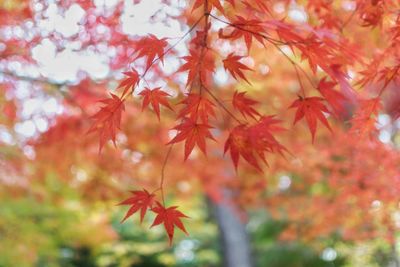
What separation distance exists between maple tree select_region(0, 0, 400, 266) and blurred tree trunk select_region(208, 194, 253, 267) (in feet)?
1.16

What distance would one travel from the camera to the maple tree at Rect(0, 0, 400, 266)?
2.00m

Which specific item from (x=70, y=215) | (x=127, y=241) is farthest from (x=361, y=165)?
(x=127, y=241)

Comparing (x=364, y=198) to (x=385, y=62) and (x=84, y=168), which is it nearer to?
(x=385, y=62)

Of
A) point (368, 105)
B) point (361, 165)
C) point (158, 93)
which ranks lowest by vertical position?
point (368, 105)

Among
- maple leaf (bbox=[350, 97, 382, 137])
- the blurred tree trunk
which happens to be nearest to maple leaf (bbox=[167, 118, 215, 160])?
maple leaf (bbox=[350, 97, 382, 137])

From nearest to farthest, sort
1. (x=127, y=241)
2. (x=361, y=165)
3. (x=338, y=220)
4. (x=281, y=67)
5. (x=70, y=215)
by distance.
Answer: (x=361, y=165)
(x=338, y=220)
(x=281, y=67)
(x=70, y=215)
(x=127, y=241)

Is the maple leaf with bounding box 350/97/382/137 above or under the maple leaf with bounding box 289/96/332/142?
above

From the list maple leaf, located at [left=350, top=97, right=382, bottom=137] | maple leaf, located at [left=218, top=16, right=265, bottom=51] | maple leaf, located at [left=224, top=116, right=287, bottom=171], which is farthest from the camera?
maple leaf, located at [left=350, top=97, right=382, bottom=137]

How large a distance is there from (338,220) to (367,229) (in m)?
0.97

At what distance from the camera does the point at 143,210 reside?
2041 mm

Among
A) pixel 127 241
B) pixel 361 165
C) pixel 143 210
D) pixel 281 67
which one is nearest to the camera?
pixel 143 210

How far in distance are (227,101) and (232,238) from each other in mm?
5465

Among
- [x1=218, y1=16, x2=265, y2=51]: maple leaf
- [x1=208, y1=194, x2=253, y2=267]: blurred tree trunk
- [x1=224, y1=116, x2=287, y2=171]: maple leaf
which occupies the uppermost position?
[x1=208, y1=194, x2=253, y2=267]: blurred tree trunk

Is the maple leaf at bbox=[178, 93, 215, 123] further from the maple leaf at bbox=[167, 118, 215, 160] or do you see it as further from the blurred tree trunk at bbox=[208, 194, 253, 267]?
the blurred tree trunk at bbox=[208, 194, 253, 267]
